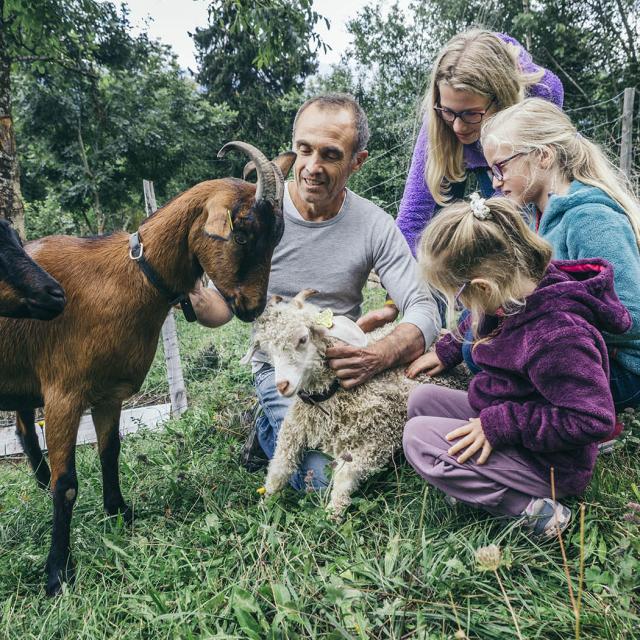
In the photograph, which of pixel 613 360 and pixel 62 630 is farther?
pixel 613 360

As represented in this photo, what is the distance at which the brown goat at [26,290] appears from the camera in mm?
2201

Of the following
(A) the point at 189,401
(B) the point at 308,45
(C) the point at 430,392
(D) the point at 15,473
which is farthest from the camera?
(B) the point at 308,45

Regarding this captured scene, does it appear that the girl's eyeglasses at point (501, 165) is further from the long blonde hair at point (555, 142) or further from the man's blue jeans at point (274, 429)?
the man's blue jeans at point (274, 429)

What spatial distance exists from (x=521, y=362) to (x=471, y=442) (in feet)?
1.41

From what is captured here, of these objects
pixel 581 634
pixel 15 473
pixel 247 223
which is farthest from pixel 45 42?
pixel 581 634

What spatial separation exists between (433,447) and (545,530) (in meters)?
0.56

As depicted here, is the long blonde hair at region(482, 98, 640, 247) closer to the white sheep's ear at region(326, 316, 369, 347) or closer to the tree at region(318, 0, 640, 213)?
the white sheep's ear at region(326, 316, 369, 347)

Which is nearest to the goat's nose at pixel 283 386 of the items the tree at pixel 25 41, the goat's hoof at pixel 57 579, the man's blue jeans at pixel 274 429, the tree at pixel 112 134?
the man's blue jeans at pixel 274 429

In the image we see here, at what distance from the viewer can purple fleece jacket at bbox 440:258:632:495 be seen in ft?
5.86

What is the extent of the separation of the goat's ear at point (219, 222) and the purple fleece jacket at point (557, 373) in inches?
49.4

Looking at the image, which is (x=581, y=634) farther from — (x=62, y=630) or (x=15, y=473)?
(x=15, y=473)

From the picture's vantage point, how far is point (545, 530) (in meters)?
2.07

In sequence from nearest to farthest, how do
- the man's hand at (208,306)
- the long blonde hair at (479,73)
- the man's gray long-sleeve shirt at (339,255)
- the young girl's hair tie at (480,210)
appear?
the young girl's hair tie at (480,210), the man's hand at (208,306), the long blonde hair at (479,73), the man's gray long-sleeve shirt at (339,255)

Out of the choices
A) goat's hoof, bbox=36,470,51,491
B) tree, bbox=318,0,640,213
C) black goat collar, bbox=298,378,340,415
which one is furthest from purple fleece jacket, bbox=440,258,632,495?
tree, bbox=318,0,640,213
